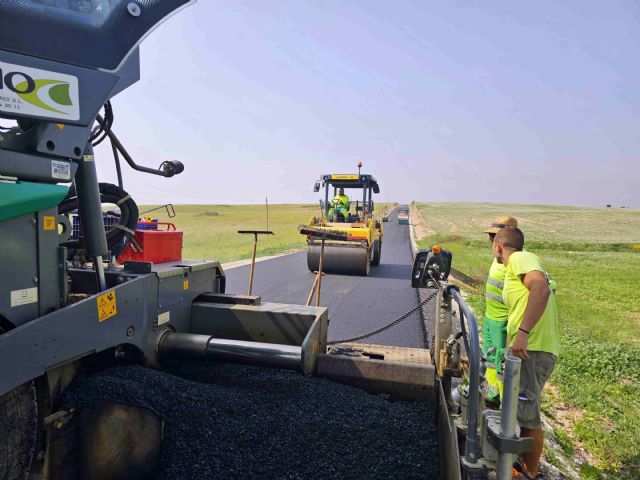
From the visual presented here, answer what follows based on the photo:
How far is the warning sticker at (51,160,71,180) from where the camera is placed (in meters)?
2.13

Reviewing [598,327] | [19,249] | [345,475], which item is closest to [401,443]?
[345,475]

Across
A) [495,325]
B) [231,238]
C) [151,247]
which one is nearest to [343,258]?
[495,325]

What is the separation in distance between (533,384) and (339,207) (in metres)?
11.2

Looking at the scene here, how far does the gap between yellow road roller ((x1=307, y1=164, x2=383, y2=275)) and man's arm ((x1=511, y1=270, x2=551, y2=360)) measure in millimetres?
7375

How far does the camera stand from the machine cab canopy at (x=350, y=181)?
46.1 feet

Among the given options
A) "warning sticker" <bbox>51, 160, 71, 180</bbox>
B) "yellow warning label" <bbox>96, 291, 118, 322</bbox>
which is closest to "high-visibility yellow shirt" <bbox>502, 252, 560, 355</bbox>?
"yellow warning label" <bbox>96, 291, 118, 322</bbox>

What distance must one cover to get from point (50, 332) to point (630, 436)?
4.46 meters

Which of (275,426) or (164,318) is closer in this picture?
(275,426)

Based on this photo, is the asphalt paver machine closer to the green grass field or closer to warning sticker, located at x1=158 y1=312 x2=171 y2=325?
warning sticker, located at x1=158 y1=312 x2=171 y2=325

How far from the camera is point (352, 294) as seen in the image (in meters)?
9.66

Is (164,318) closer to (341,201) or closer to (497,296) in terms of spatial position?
(497,296)

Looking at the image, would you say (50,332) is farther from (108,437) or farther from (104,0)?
(104,0)

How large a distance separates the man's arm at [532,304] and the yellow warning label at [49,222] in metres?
3.00

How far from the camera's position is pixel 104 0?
91.8 inches
